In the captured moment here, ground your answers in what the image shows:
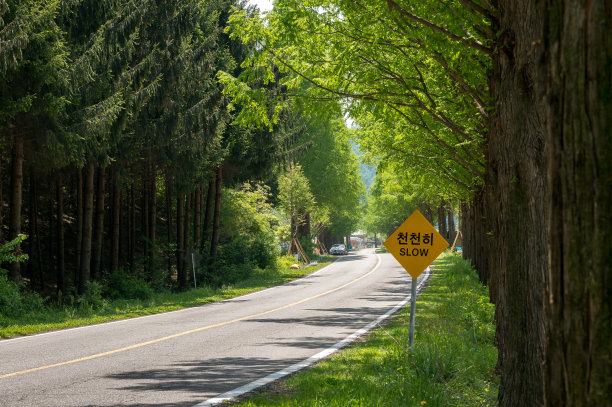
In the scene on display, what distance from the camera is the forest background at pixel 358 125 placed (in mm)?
2098

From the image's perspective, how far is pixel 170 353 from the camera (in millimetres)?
10344

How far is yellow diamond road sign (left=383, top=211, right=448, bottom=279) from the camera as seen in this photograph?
8.66 meters

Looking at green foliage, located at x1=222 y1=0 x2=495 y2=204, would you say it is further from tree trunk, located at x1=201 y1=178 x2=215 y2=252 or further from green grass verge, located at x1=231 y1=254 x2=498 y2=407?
tree trunk, located at x1=201 y1=178 x2=215 y2=252

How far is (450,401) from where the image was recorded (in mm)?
6480

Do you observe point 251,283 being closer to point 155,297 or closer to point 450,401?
point 155,297

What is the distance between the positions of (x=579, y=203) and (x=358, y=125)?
17316mm

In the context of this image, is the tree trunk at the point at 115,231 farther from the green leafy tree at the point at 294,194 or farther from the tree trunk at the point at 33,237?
the green leafy tree at the point at 294,194

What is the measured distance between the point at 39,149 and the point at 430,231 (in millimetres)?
12218

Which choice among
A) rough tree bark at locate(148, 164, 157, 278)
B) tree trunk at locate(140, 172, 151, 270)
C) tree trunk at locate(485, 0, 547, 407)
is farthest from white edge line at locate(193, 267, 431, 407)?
tree trunk at locate(140, 172, 151, 270)

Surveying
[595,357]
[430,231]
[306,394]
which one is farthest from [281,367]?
[595,357]

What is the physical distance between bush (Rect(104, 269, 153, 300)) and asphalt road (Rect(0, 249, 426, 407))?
4675mm

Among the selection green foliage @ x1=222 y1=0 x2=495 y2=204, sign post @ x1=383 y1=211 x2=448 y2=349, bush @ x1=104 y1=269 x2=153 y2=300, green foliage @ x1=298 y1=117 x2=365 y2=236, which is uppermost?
green foliage @ x1=298 y1=117 x2=365 y2=236

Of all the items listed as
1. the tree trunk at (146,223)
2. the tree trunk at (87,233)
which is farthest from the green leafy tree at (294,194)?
the tree trunk at (87,233)

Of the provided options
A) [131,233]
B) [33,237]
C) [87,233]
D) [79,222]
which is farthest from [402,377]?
[131,233]
